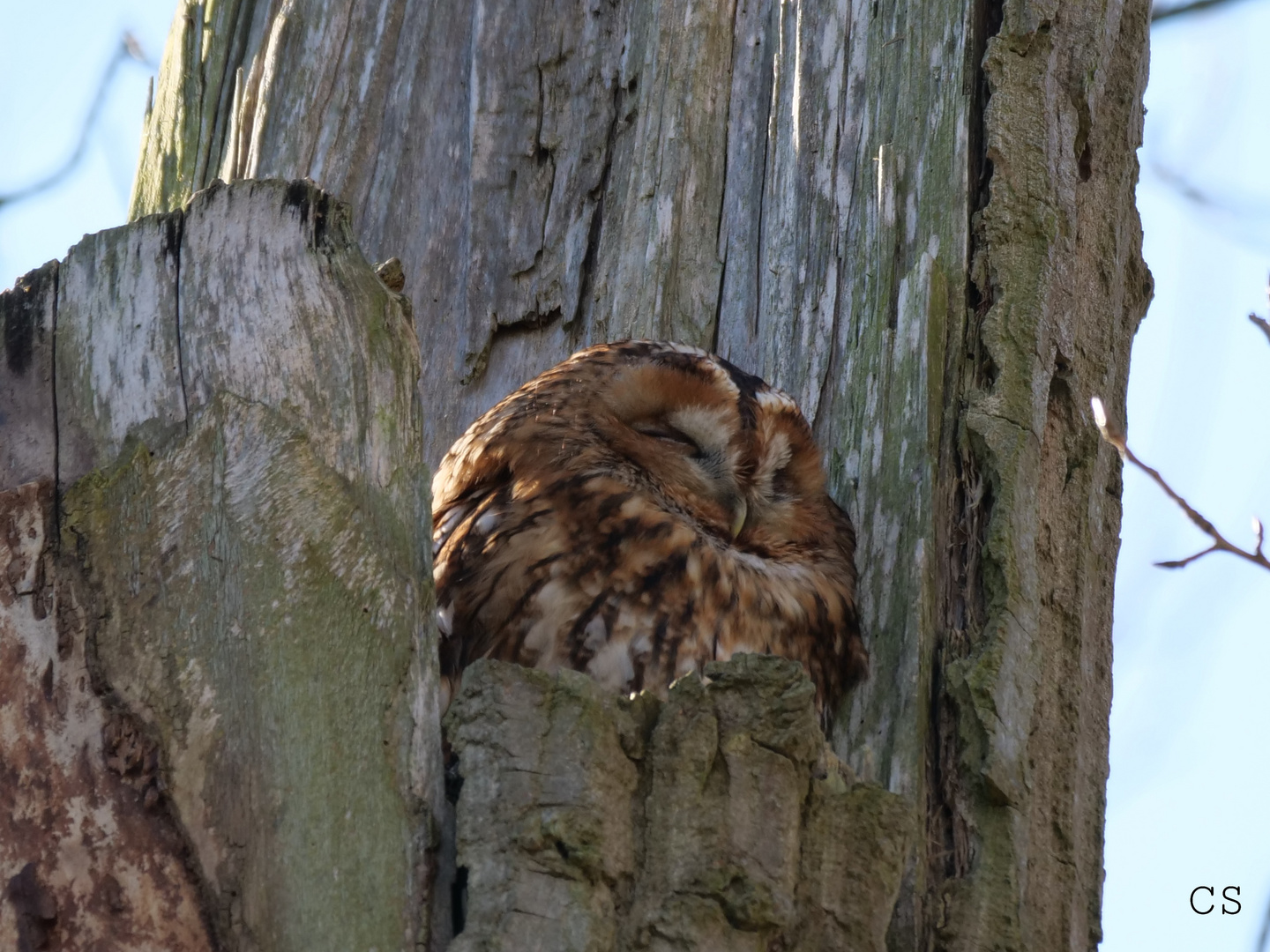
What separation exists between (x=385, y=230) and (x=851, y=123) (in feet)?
3.30

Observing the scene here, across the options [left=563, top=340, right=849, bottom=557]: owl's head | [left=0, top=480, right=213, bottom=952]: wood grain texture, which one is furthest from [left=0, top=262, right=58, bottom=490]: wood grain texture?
[left=563, top=340, right=849, bottom=557]: owl's head

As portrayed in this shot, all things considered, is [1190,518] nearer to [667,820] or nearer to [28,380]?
[667,820]

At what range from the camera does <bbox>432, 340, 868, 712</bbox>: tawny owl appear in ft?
7.09

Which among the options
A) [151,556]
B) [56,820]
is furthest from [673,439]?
[56,820]

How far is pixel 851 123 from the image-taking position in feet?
8.87

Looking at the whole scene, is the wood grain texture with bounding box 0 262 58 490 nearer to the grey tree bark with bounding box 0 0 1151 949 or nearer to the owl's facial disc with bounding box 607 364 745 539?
the grey tree bark with bounding box 0 0 1151 949

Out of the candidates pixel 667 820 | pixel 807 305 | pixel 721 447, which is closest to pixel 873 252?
pixel 807 305

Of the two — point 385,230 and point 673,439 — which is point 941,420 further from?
point 385,230

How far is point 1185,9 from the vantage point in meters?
4.07

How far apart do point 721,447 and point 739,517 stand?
0.46 ft

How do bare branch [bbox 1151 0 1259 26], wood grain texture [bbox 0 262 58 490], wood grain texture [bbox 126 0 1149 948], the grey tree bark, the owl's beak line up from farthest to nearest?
1. bare branch [bbox 1151 0 1259 26]
2. the owl's beak
3. wood grain texture [bbox 126 0 1149 948]
4. wood grain texture [bbox 0 262 58 490]
5. the grey tree bark

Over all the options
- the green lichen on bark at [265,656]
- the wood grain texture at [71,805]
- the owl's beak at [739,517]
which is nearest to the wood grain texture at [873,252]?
the owl's beak at [739,517]

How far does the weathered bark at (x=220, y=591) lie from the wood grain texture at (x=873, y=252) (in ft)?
2.26

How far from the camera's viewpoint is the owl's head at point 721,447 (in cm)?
243
